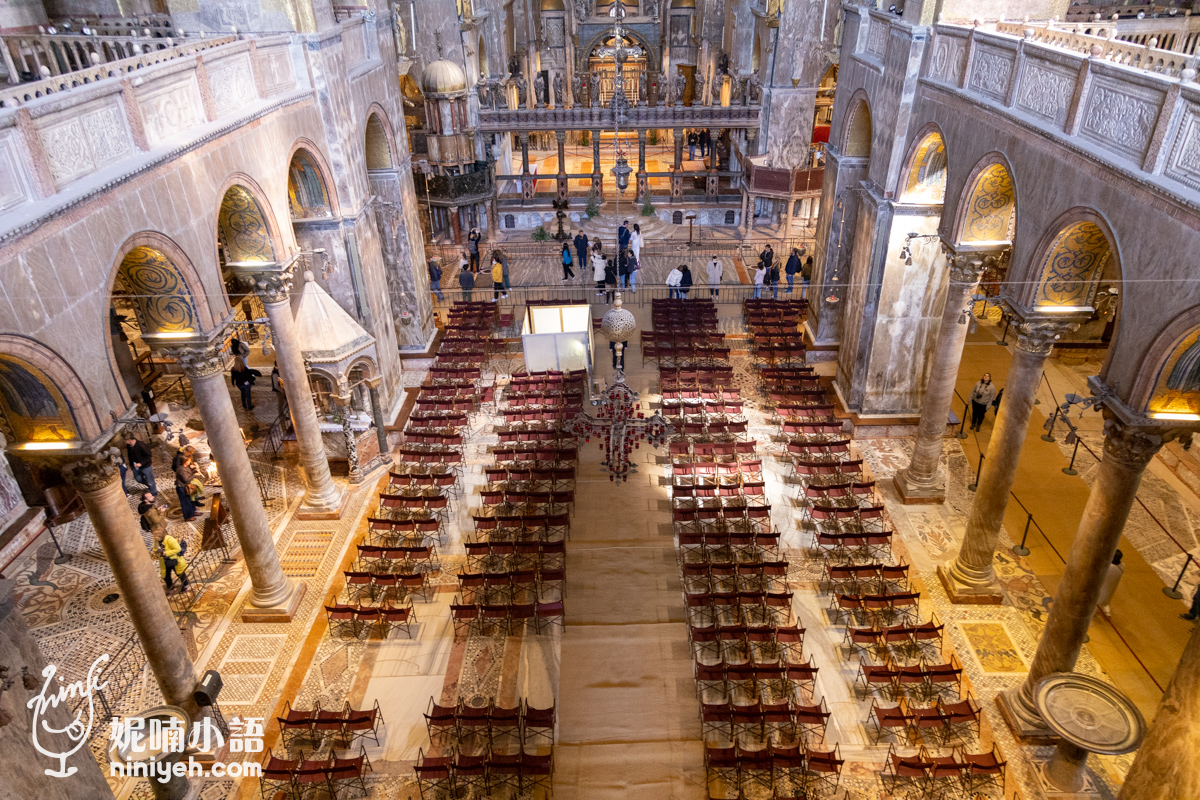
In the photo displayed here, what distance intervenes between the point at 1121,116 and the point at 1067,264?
213 cm

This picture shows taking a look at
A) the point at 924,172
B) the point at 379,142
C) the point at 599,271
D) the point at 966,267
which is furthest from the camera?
the point at 599,271

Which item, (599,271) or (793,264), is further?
(599,271)

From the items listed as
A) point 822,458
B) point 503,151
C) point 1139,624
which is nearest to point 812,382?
point 822,458

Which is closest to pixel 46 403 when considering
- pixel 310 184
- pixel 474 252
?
pixel 310 184

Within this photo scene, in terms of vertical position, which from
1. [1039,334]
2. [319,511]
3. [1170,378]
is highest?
[1170,378]

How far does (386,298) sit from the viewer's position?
1717 cm

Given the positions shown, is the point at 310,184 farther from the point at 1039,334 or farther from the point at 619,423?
the point at 1039,334

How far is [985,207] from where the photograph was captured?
11.7m

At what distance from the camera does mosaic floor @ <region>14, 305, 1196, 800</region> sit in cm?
1009

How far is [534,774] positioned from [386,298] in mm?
11186

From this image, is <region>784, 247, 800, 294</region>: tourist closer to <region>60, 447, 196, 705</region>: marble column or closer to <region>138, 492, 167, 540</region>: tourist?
<region>138, 492, 167, 540</region>: tourist

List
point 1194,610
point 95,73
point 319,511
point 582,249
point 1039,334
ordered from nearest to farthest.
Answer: point 95,73 < point 1039,334 < point 1194,610 < point 319,511 < point 582,249

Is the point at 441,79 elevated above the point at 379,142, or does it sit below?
above

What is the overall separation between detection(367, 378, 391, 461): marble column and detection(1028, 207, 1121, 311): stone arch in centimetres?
1139
